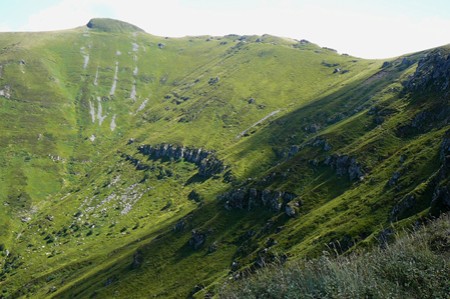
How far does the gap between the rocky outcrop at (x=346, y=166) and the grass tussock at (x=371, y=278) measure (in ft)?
386

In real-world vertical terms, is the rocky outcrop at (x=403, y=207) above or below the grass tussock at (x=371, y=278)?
below

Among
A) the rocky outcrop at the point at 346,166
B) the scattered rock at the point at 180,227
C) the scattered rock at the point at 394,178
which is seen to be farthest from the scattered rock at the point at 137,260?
the scattered rock at the point at 394,178

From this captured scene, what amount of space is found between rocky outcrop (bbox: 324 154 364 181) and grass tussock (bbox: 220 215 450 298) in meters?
118

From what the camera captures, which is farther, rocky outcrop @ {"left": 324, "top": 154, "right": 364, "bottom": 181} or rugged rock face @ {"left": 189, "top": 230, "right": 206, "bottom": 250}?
rugged rock face @ {"left": 189, "top": 230, "right": 206, "bottom": 250}

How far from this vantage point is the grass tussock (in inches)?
914

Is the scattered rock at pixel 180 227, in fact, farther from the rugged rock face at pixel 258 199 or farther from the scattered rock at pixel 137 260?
the rugged rock face at pixel 258 199

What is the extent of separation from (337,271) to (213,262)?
12467 centimetres

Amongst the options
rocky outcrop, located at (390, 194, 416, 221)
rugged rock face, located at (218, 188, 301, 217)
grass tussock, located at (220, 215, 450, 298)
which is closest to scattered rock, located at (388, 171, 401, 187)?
rocky outcrop, located at (390, 194, 416, 221)

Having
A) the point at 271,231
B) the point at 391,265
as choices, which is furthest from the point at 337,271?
the point at 271,231

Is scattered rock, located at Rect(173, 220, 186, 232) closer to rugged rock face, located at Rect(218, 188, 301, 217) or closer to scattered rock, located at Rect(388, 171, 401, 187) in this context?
rugged rock face, located at Rect(218, 188, 301, 217)

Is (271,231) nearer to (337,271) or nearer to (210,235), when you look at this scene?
(210,235)

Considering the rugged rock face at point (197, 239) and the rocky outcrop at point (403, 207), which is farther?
the rugged rock face at point (197, 239)

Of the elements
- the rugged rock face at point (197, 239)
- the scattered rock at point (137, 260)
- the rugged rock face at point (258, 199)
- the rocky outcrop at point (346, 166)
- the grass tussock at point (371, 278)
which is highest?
the grass tussock at point (371, 278)

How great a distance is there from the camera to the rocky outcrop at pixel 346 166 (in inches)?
5733
